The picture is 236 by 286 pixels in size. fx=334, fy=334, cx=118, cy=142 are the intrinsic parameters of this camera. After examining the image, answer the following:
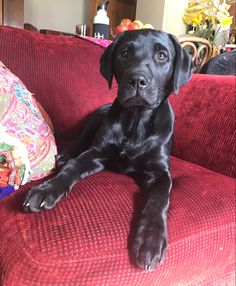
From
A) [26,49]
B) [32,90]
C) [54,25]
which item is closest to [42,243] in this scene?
[32,90]

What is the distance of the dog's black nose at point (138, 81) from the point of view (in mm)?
987

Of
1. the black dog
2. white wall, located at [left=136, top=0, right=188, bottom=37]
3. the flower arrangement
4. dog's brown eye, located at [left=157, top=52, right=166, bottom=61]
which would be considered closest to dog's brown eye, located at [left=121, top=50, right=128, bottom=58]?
the black dog

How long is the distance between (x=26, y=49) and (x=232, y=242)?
1133mm

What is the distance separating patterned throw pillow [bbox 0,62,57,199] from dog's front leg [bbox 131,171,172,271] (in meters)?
0.37

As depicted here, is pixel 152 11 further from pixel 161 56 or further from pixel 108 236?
pixel 108 236

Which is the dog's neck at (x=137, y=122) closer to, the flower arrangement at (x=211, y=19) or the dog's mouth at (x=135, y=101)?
the dog's mouth at (x=135, y=101)

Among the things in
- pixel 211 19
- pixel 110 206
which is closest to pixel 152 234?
pixel 110 206

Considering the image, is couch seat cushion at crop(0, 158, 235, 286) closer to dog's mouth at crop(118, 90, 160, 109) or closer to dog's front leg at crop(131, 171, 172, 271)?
dog's front leg at crop(131, 171, 172, 271)

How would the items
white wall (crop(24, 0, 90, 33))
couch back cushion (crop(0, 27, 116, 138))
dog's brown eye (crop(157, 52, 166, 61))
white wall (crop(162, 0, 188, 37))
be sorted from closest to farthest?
dog's brown eye (crop(157, 52, 166, 61)) < couch back cushion (crop(0, 27, 116, 138)) < white wall (crop(162, 0, 188, 37)) < white wall (crop(24, 0, 90, 33))

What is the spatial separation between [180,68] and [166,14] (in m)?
1.97

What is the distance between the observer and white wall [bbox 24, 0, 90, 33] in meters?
4.40

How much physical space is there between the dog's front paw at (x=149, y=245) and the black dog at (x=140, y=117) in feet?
0.45

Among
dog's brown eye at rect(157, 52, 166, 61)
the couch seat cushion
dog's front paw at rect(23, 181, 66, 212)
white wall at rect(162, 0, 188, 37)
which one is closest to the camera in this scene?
the couch seat cushion

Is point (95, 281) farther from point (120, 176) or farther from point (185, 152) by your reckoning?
point (185, 152)
